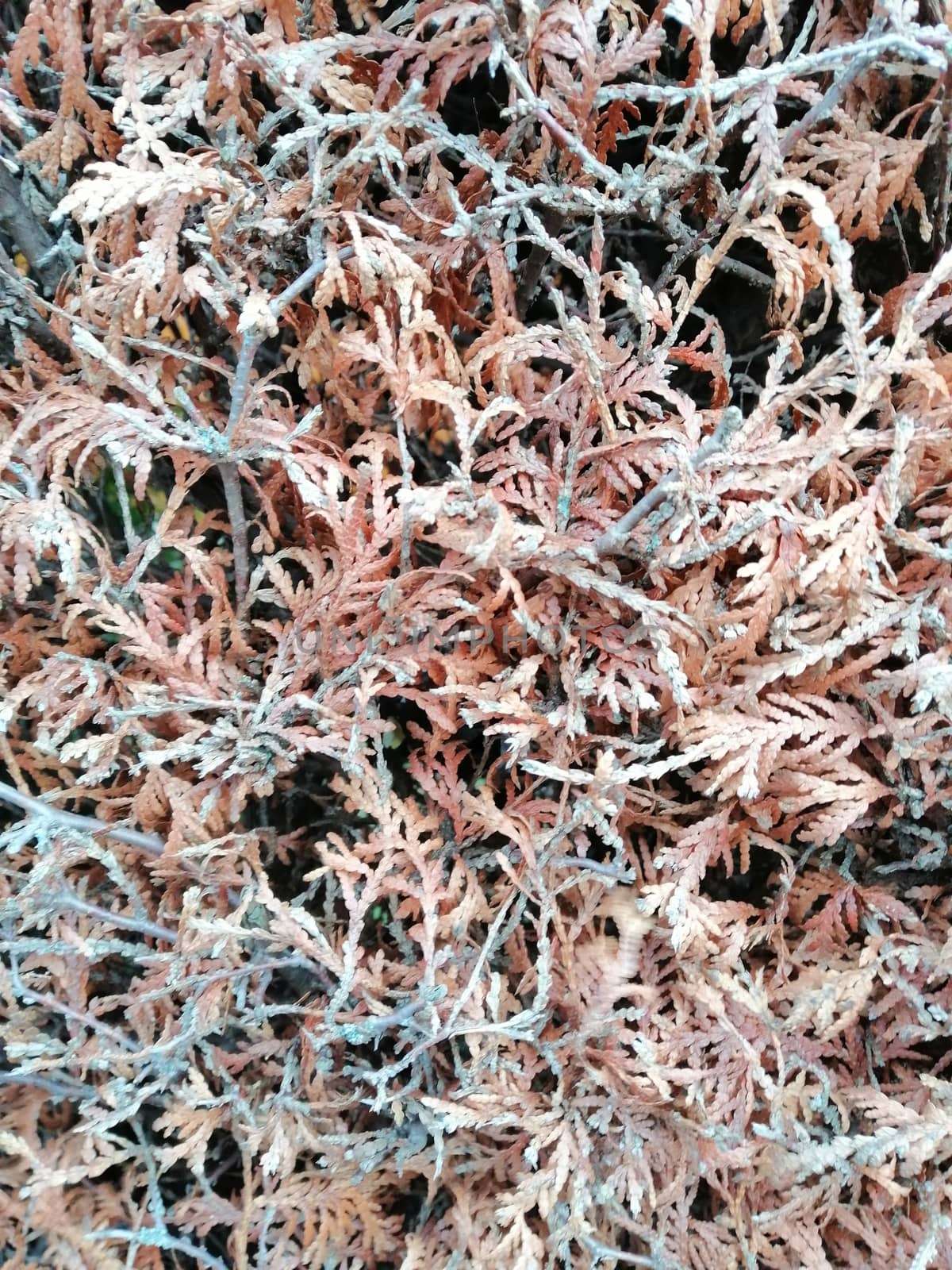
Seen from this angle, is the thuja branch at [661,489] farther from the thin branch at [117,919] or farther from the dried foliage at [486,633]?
the thin branch at [117,919]

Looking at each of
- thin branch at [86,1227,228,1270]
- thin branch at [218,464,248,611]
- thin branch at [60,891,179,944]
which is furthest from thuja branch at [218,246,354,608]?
thin branch at [86,1227,228,1270]

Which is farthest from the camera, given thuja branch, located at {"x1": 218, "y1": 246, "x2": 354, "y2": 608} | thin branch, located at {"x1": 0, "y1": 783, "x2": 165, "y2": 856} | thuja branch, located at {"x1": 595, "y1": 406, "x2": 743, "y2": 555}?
thin branch, located at {"x1": 0, "y1": 783, "x2": 165, "y2": 856}

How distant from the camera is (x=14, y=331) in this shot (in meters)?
1.17

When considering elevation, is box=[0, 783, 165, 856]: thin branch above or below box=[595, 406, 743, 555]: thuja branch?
below

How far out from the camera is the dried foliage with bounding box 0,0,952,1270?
1.00 m

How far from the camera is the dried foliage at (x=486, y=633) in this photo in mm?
1000

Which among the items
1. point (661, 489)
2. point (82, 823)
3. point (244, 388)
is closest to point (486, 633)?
point (661, 489)

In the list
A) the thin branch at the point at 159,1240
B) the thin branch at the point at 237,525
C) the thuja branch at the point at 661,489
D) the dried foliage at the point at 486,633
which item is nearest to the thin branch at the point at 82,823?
the dried foliage at the point at 486,633

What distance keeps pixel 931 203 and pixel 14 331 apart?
133 cm

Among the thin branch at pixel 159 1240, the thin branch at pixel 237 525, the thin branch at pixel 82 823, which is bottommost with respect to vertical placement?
the thin branch at pixel 159 1240

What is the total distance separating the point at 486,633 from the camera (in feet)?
3.62

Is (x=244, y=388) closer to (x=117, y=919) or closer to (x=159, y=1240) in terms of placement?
(x=117, y=919)

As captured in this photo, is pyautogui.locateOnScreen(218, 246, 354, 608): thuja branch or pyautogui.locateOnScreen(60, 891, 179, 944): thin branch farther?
pyautogui.locateOnScreen(60, 891, 179, 944): thin branch

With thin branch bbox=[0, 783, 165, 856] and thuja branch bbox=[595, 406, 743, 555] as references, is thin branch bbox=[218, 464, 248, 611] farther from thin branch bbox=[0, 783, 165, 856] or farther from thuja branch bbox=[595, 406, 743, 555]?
thuja branch bbox=[595, 406, 743, 555]
